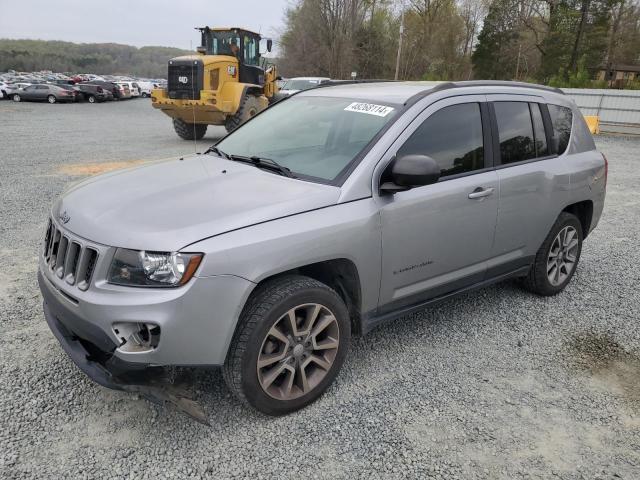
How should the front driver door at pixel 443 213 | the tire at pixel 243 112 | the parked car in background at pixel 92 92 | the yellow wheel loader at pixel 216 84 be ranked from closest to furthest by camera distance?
the front driver door at pixel 443 213 < the yellow wheel loader at pixel 216 84 < the tire at pixel 243 112 < the parked car in background at pixel 92 92

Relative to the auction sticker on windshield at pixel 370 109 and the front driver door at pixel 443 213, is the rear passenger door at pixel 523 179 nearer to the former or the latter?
the front driver door at pixel 443 213

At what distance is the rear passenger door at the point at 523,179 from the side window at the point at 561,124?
103 mm

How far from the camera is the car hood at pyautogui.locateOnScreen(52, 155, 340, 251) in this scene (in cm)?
244

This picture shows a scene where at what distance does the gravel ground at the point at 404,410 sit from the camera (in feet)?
8.23

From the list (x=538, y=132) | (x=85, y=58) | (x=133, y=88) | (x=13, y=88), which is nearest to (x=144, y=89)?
(x=133, y=88)

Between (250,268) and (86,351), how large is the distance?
99 cm

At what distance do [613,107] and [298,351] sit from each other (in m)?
22.0

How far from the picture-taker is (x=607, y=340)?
386 cm

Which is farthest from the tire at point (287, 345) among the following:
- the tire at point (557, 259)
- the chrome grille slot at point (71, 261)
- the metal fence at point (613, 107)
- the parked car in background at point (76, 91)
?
the parked car in background at point (76, 91)

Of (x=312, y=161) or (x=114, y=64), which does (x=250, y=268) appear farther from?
(x=114, y=64)

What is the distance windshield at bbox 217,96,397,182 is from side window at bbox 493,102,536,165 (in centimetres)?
102

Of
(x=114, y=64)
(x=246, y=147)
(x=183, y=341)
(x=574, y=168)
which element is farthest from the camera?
(x=114, y=64)

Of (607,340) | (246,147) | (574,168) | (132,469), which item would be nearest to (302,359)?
(132,469)

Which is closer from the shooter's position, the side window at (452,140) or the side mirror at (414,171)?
the side mirror at (414,171)
